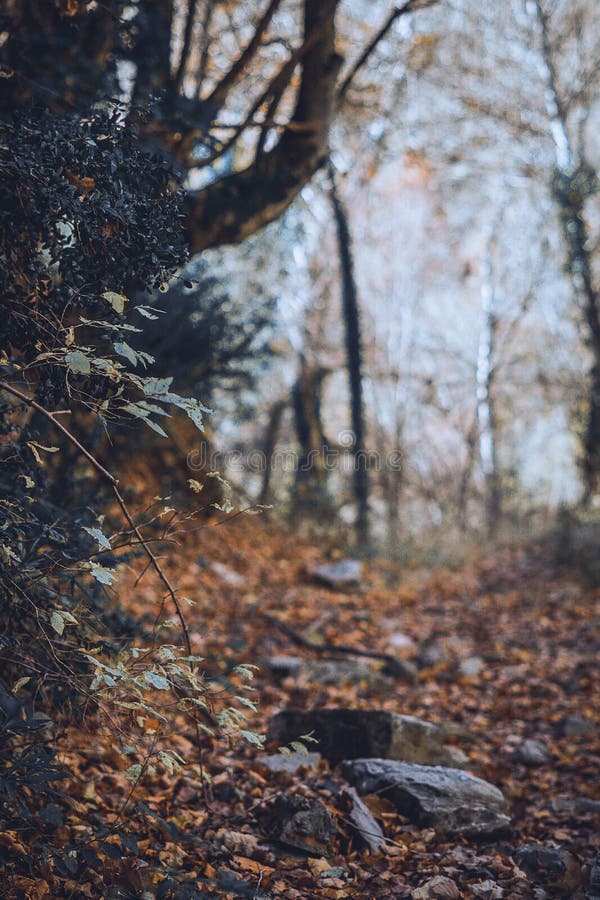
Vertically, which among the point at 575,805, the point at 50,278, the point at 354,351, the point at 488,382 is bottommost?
the point at 575,805

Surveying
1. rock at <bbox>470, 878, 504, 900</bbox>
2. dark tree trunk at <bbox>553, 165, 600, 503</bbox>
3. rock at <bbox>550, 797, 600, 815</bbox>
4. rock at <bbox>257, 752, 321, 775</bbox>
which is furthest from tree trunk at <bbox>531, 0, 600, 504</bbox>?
rock at <bbox>470, 878, 504, 900</bbox>

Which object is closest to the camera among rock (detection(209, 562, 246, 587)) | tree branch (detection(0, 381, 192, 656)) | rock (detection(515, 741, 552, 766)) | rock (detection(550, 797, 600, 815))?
tree branch (detection(0, 381, 192, 656))

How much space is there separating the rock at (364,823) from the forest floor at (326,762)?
0.03 metres

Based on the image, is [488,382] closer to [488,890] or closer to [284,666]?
[284,666]

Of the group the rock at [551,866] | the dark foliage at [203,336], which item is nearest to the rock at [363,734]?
the rock at [551,866]

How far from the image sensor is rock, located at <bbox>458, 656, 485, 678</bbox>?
5.49m

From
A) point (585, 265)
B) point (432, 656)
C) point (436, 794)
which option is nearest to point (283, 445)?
point (585, 265)

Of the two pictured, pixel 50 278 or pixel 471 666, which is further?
pixel 471 666

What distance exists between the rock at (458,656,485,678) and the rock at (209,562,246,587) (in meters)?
2.27

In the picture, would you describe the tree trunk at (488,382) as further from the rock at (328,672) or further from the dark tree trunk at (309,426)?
the rock at (328,672)

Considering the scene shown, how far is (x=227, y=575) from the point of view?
6793mm

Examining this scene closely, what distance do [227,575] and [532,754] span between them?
11.6ft

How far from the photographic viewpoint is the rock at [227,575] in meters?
6.70

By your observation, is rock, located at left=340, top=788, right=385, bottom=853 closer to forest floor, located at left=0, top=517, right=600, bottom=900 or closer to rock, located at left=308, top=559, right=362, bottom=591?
forest floor, located at left=0, top=517, right=600, bottom=900
